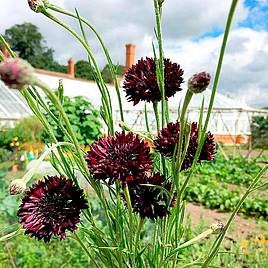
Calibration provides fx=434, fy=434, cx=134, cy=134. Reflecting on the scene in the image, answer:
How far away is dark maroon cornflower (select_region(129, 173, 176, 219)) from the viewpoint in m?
0.40

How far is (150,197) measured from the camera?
41cm

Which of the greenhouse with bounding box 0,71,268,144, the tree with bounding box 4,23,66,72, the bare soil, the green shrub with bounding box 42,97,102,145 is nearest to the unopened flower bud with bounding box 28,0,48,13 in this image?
the bare soil

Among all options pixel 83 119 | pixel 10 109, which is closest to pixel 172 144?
pixel 83 119

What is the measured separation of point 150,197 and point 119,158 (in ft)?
0.18

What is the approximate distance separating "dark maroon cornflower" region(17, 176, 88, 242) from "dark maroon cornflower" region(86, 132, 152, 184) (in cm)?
4

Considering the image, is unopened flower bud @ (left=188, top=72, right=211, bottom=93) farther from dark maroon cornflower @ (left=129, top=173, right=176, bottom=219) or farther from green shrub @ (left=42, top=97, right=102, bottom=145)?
green shrub @ (left=42, top=97, right=102, bottom=145)

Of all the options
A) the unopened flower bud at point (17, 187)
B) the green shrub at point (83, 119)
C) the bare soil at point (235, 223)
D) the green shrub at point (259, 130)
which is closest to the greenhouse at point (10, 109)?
the green shrub at point (83, 119)

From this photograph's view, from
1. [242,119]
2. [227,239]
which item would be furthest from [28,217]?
[242,119]

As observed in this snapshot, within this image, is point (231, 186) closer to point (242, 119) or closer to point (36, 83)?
point (36, 83)

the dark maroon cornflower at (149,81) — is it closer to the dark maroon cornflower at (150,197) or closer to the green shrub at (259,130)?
the dark maroon cornflower at (150,197)

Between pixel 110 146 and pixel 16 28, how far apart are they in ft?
86.4

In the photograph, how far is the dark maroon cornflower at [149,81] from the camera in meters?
0.46

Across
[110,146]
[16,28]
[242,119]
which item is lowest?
[242,119]

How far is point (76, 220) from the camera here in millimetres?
402
